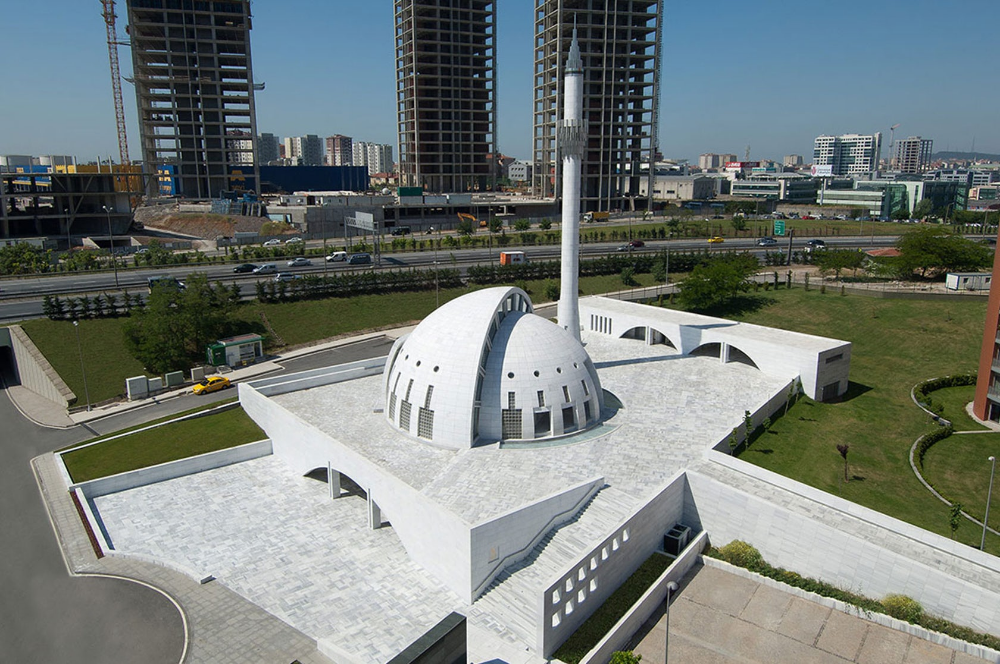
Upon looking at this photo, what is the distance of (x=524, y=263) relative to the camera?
3979 inches

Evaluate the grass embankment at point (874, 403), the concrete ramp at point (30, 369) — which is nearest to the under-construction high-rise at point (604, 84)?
the grass embankment at point (874, 403)

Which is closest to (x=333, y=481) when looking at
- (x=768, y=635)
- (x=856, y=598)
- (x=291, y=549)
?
(x=291, y=549)

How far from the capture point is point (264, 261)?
106 meters

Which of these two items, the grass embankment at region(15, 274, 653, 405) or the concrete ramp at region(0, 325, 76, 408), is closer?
the concrete ramp at region(0, 325, 76, 408)

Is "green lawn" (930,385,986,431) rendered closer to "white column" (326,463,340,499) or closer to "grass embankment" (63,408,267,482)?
"white column" (326,463,340,499)

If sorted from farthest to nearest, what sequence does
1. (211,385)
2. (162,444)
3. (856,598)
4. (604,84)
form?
(604,84)
(211,385)
(162,444)
(856,598)

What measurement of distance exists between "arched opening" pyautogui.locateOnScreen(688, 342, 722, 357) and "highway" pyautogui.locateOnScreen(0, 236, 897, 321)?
4959 cm

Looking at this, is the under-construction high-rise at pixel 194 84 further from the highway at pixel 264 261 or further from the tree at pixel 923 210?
the tree at pixel 923 210

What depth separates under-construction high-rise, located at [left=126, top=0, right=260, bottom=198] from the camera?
156 metres

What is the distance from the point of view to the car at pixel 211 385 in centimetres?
6141

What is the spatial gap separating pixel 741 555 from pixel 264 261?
9178 centimetres

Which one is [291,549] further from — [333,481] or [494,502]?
[494,502]

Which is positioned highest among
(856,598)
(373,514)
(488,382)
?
(488,382)

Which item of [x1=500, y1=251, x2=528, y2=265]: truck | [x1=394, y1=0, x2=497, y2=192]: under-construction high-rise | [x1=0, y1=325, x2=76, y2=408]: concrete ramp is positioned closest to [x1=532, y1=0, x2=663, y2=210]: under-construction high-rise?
[x1=394, y1=0, x2=497, y2=192]: under-construction high-rise
